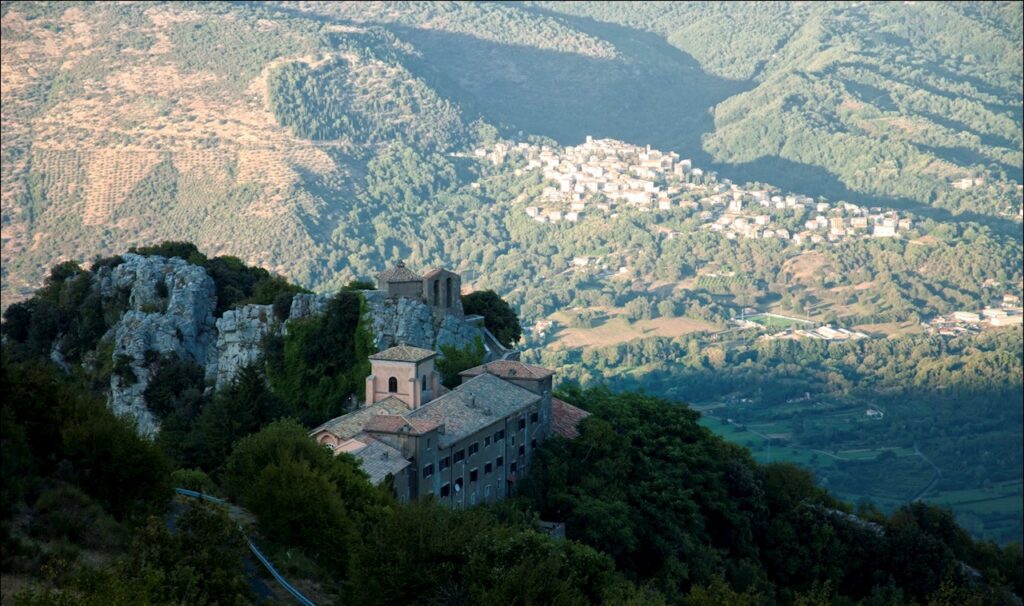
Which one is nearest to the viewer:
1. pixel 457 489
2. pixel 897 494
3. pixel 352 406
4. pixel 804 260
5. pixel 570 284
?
pixel 457 489

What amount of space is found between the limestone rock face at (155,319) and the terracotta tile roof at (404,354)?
10332mm

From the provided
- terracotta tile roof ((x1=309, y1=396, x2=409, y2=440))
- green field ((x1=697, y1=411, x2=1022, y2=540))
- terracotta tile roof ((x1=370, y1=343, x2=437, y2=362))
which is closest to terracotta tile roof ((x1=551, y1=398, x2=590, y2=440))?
terracotta tile roof ((x1=370, y1=343, x2=437, y2=362))

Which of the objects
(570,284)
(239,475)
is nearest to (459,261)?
(570,284)

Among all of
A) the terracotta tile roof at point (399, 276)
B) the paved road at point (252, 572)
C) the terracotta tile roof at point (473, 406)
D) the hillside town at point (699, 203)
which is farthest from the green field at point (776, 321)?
the paved road at point (252, 572)

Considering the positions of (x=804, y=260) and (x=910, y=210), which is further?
(x=910, y=210)

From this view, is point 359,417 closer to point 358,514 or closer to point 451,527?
point 358,514

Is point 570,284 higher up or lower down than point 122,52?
lower down

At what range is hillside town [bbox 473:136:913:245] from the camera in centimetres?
17288

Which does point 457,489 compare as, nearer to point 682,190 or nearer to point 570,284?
point 570,284

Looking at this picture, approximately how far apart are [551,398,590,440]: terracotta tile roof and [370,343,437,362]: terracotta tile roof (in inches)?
192

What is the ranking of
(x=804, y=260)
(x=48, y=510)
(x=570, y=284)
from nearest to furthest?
(x=48, y=510) → (x=570, y=284) → (x=804, y=260)

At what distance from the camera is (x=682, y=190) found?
187 m

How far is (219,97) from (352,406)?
13192 centimetres

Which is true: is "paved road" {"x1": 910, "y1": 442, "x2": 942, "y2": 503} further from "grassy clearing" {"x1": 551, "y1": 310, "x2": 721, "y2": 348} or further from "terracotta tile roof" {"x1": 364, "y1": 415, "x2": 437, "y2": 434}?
"terracotta tile roof" {"x1": 364, "y1": 415, "x2": 437, "y2": 434}
